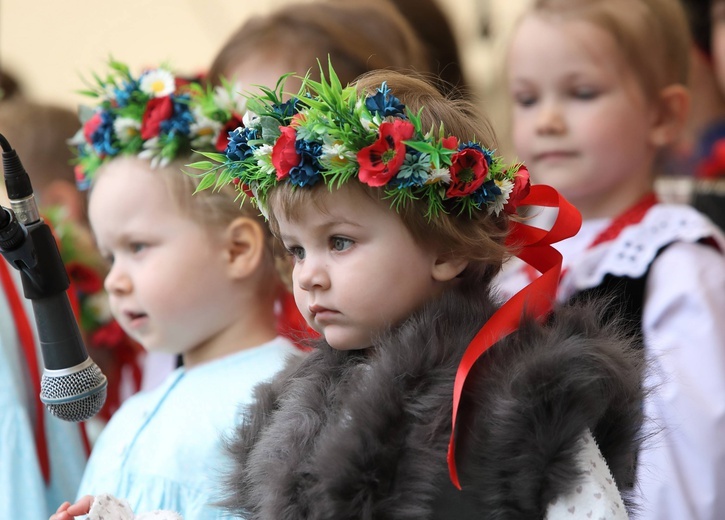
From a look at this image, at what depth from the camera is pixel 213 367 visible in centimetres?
189

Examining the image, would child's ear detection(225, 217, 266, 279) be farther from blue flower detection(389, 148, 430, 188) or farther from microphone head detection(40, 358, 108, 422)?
blue flower detection(389, 148, 430, 188)

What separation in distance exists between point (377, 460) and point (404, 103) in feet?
1.60

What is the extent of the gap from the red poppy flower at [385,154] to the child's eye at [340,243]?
10 cm

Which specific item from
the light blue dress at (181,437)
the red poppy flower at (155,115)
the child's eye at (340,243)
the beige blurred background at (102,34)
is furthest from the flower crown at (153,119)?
the beige blurred background at (102,34)

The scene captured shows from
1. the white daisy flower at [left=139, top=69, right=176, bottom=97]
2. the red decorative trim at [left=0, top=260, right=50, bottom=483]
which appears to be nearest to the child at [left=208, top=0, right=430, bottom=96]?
the white daisy flower at [left=139, top=69, right=176, bottom=97]

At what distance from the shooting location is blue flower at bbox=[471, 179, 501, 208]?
4.18ft

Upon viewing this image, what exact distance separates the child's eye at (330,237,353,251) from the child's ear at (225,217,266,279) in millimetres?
625

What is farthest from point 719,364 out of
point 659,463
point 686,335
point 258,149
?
point 258,149

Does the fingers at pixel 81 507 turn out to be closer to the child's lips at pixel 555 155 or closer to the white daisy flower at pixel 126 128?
the white daisy flower at pixel 126 128

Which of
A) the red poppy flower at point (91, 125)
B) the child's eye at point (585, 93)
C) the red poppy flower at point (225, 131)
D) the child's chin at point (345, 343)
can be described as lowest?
the child's chin at point (345, 343)

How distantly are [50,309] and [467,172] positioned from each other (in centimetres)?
61

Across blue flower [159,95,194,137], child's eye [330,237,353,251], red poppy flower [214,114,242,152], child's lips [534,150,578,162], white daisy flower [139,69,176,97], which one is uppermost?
A: white daisy flower [139,69,176,97]

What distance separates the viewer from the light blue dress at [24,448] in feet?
6.62

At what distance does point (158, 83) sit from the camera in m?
1.97
